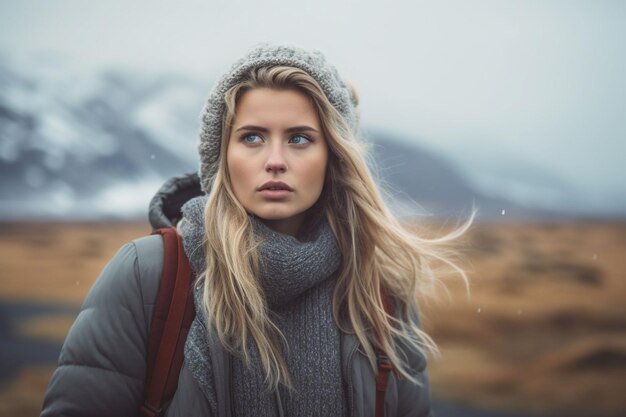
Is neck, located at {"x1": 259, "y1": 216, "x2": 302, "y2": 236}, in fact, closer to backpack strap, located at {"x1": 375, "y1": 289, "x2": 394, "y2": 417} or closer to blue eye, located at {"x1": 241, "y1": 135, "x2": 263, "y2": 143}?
blue eye, located at {"x1": 241, "y1": 135, "x2": 263, "y2": 143}

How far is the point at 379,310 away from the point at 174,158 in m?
1.81

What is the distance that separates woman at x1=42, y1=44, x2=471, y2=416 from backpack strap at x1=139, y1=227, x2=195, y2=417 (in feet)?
0.07

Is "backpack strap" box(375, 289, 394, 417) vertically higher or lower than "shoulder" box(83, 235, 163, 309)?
lower

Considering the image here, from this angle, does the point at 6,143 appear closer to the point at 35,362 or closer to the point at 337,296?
the point at 35,362

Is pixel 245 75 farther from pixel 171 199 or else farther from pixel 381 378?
pixel 381 378

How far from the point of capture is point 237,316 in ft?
3.89

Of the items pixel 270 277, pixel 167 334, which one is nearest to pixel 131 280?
Result: pixel 167 334

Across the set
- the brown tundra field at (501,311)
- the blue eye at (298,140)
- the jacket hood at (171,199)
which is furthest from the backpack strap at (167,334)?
the brown tundra field at (501,311)

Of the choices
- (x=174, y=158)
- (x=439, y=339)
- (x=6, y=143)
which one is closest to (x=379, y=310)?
(x=439, y=339)

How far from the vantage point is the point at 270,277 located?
1221 mm

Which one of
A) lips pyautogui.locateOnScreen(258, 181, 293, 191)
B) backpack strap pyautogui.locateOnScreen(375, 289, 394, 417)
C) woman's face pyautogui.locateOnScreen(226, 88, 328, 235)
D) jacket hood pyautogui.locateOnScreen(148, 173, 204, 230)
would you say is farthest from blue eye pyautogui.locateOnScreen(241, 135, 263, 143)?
backpack strap pyautogui.locateOnScreen(375, 289, 394, 417)

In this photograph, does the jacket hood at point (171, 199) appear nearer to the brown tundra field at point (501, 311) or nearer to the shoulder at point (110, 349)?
the shoulder at point (110, 349)

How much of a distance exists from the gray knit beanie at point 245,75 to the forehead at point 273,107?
2.2 inches

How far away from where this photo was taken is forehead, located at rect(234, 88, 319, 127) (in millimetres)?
1229
